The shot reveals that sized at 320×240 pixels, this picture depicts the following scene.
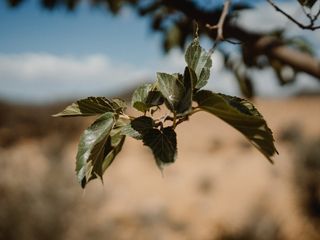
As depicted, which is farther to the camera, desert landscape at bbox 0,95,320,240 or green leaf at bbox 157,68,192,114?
desert landscape at bbox 0,95,320,240

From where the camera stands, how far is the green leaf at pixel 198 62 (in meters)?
0.67

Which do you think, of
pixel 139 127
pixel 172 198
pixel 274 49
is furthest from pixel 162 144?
pixel 172 198

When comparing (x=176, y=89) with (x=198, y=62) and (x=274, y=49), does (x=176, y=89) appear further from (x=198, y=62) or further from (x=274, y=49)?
(x=274, y=49)

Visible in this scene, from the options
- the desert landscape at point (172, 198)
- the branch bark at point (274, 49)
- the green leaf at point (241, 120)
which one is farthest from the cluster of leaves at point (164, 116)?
the desert landscape at point (172, 198)

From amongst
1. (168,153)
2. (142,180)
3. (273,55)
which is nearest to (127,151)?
(142,180)

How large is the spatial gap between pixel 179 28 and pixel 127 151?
38.8ft

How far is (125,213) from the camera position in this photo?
7.79 m

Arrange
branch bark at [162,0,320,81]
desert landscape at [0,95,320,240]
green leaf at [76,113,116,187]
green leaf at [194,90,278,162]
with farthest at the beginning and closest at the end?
desert landscape at [0,95,320,240], branch bark at [162,0,320,81], green leaf at [76,113,116,187], green leaf at [194,90,278,162]

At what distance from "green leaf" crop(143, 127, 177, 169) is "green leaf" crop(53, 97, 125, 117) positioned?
9cm

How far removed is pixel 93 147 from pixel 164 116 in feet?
0.47

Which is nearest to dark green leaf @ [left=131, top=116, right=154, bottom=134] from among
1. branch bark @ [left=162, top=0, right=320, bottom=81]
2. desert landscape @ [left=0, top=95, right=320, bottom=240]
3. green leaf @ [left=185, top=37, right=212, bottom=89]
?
green leaf @ [left=185, top=37, right=212, bottom=89]

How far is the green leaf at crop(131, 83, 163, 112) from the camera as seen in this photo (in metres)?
0.71

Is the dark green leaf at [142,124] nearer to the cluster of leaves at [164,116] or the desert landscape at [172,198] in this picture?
the cluster of leaves at [164,116]

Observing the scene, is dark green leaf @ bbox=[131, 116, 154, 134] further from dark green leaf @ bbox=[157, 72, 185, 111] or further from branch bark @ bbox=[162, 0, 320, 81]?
branch bark @ bbox=[162, 0, 320, 81]
